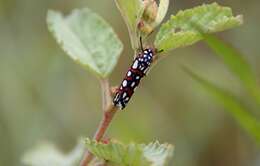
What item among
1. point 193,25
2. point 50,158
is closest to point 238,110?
point 193,25

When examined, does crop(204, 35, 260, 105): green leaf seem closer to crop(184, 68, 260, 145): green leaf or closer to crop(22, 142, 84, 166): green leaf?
crop(184, 68, 260, 145): green leaf

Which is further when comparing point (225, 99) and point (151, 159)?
point (225, 99)

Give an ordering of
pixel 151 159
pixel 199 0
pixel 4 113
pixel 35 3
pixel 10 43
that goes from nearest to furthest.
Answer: pixel 151 159, pixel 4 113, pixel 10 43, pixel 35 3, pixel 199 0

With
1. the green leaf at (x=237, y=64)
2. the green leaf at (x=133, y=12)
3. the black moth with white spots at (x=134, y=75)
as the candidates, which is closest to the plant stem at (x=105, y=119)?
the black moth with white spots at (x=134, y=75)

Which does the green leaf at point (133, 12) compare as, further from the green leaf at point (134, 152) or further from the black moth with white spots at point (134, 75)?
the green leaf at point (134, 152)

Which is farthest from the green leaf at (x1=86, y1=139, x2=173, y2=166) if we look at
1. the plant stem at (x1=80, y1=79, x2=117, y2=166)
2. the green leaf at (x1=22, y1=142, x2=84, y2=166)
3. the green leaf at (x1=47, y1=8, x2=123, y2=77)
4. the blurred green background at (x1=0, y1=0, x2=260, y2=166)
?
the blurred green background at (x1=0, y1=0, x2=260, y2=166)

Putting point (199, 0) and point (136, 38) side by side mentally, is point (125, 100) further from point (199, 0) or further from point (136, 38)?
point (199, 0)

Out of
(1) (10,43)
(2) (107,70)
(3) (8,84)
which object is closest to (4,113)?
(3) (8,84)

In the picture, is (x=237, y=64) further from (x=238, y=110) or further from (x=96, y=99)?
(x=96, y=99)
